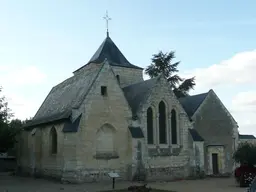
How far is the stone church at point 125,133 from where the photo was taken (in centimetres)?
2444

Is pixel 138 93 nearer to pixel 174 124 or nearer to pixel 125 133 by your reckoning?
pixel 174 124

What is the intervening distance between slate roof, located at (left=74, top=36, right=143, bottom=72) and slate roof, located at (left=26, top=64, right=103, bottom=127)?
20.1 feet

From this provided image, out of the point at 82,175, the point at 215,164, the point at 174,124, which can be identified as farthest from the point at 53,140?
the point at 215,164

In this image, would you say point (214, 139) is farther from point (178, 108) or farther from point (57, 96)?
point (57, 96)

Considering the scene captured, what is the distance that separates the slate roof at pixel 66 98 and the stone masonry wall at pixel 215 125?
33.0 ft

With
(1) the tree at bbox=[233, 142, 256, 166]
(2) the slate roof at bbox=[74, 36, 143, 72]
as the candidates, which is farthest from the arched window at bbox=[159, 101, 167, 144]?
(2) the slate roof at bbox=[74, 36, 143, 72]

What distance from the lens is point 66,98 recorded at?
29.1 metres

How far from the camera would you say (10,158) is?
4831 centimetres

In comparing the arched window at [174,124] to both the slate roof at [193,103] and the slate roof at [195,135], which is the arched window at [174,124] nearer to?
the slate roof at [195,135]

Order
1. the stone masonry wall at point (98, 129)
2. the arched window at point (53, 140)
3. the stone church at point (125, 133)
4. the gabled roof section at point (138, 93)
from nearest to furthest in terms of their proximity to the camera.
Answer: the stone masonry wall at point (98, 129) < the stone church at point (125, 133) < the arched window at point (53, 140) < the gabled roof section at point (138, 93)

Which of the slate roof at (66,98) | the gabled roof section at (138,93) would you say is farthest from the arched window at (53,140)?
the gabled roof section at (138,93)

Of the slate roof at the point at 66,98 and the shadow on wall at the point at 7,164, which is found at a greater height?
the slate roof at the point at 66,98

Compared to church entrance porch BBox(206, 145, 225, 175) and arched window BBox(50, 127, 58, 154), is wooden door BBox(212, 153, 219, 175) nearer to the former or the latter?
church entrance porch BBox(206, 145, 225, 175)

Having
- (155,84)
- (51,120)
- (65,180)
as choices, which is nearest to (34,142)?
(51,120)
